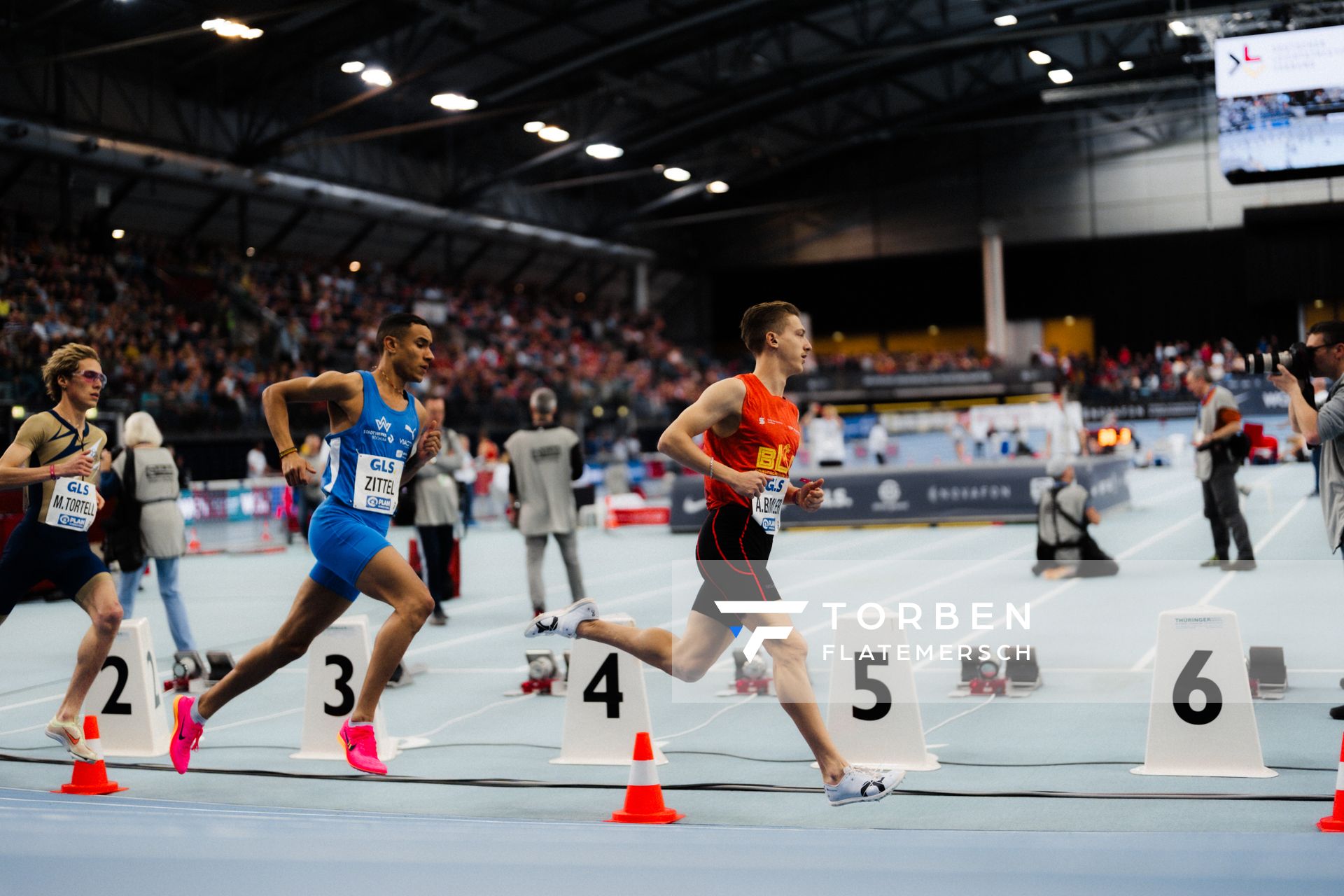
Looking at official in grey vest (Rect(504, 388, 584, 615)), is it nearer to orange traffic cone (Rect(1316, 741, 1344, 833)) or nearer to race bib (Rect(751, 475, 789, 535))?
race bib (Rect(751, 475, 789, 535))

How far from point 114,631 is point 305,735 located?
39.7 inches

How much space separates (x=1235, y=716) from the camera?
5.25 m

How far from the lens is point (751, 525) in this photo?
4738 mm

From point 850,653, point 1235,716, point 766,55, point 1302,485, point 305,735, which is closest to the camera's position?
point 1235,716

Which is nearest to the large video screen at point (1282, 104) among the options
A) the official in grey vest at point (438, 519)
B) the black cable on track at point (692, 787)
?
the official in grey vest at point (438, 519)

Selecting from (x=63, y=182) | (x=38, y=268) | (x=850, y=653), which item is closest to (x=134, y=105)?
(x=63, y=182)

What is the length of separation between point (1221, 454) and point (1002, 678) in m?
5.72

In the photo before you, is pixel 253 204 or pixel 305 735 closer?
pixel 305 735

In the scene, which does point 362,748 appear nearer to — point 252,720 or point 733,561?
point 733,561

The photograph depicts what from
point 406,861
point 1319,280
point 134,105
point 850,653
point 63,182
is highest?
point 134,105

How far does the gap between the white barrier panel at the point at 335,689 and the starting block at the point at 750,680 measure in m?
2.22

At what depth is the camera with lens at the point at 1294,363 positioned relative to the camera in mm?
6086

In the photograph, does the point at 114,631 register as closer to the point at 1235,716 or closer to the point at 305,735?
the point at 305,735

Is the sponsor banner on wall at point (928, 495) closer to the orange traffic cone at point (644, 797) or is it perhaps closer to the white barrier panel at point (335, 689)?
the white barrier panel at point (335, 689)
